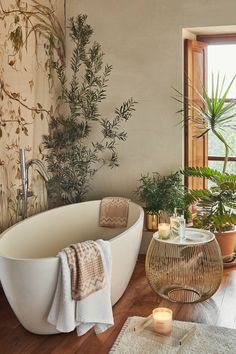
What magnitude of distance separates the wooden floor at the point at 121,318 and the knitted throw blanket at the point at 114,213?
0.50 metres

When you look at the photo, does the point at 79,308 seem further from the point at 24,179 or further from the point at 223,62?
the point at 223,62

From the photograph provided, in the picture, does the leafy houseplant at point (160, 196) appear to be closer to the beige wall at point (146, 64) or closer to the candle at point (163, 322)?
the beige wall at point (146, 64)

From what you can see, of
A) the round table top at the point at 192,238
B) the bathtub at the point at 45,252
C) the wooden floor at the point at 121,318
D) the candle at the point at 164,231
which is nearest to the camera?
the bathtub at the point at 45,252

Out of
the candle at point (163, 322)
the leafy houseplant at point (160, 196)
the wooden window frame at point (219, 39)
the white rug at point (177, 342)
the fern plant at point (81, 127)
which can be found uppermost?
the wooden window frame at point (219, 39)

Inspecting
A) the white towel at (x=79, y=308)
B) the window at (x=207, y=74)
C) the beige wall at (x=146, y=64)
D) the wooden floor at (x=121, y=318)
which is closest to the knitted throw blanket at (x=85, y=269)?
the white towel at (x=79, y=308)

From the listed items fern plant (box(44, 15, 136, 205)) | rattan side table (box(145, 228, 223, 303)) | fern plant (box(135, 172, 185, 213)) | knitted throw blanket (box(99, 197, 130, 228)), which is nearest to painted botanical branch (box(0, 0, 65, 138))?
fern plant (box(44, 15, 136, 205))

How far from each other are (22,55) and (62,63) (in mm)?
733

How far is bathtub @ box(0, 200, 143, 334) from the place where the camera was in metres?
2.61

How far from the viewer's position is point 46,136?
430 cm

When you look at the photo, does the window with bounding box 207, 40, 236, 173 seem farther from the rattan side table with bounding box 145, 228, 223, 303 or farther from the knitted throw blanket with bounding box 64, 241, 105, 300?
the knitted throw blanket with bounding box 64, 241, 105, 300

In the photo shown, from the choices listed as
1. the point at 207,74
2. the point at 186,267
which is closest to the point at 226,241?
the point at 186,267

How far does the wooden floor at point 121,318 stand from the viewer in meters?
2.72

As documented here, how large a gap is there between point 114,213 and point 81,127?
928 mm

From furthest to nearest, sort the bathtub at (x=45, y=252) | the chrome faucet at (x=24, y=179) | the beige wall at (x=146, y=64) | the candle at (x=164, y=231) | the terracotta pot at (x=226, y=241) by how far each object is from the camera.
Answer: the beige wall at (x=146, y=64) → the terracotta pot at (x=226, y=241) → the chrome faucet at (x=24, y=179) → the candle at (x=164, y=231) → the bathtub at (x=45, y=252)
